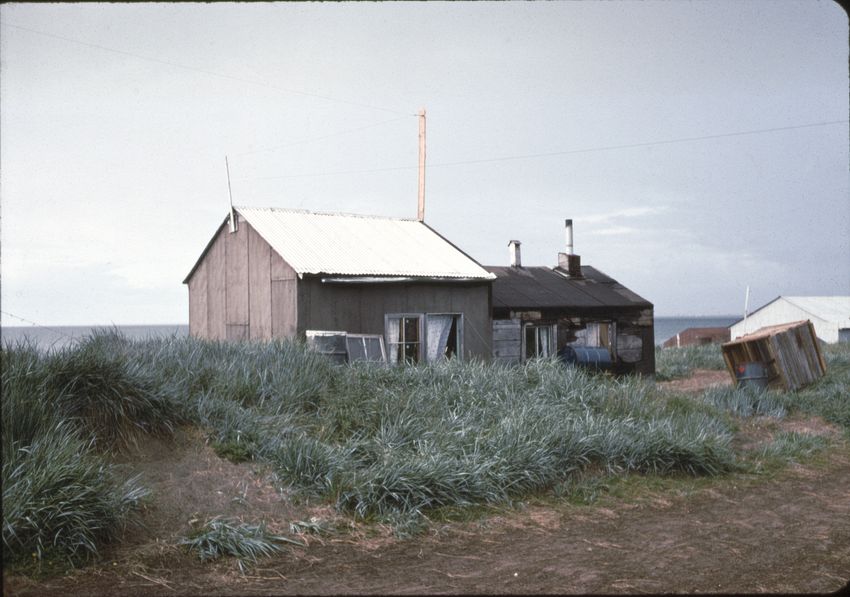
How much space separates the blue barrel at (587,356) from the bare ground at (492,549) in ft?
38.1

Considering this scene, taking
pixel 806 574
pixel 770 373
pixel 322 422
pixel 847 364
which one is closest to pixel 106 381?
pixel 322 422

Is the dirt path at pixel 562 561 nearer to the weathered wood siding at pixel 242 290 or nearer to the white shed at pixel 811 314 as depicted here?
the weathered wood siding at pixel 242 290

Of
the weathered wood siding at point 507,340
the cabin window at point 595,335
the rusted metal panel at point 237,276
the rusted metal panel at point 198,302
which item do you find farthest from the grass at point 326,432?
the cabin window at point 595,335

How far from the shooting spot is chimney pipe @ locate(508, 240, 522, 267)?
24641 millimetres

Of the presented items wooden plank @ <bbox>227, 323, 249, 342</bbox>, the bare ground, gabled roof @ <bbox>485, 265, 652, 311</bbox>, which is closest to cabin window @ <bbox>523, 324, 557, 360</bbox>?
gabled roof @ <bbox>485, 265, 652, 311</bbox>

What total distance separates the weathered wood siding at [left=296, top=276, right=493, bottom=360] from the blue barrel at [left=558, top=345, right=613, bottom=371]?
8.98 ft

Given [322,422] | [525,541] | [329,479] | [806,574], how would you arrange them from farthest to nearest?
[322,422] → [329,479] → [525,541] → [806,574]

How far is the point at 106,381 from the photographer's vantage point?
27.4 ft

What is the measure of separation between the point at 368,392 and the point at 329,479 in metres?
3.17

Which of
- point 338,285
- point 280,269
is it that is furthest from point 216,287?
point 338,285

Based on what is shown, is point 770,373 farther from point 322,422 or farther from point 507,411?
point 322,422

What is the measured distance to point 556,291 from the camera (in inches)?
893

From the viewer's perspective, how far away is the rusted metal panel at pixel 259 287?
1731cm

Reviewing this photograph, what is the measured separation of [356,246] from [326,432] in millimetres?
9795
